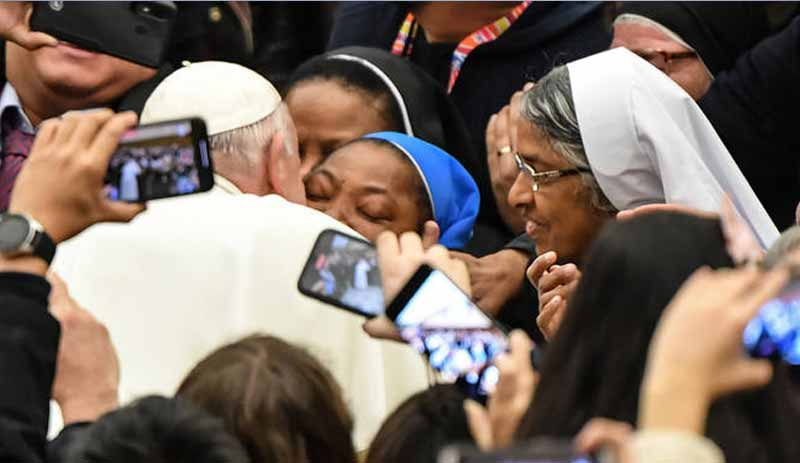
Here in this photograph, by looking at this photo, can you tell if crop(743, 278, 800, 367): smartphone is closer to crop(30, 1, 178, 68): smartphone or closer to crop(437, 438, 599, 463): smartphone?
crop(437, 438, 599, 463): smartphone

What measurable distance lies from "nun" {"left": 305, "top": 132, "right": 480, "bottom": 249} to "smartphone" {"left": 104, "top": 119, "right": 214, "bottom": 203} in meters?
1.86

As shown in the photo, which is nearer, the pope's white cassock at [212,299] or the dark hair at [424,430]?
the dark hair at [424,430]


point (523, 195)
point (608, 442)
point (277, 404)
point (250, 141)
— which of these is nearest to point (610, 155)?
point (523, 195)

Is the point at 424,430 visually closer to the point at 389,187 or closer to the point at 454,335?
the point at 454,335

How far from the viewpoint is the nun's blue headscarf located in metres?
5.76

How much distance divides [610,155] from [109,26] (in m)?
1.49

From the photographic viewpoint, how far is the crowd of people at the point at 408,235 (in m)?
2.95

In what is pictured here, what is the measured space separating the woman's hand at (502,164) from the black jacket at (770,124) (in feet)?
1.85

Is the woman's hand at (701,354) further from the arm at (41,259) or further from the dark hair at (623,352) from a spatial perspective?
the arm at (41,259)

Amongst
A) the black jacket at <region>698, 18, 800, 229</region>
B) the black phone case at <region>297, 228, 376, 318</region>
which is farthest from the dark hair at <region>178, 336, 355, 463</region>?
the black jacket at <region>698, 18, 800, 229</region>

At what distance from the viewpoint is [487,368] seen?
3.44 m

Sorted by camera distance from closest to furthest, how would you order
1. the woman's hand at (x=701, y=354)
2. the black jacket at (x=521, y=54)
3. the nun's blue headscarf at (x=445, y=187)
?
the woman's hand at (x=701, y=354) < the nun's blue headscarf at (x=445, y=187) < the black jacket at (x=521, y=54)

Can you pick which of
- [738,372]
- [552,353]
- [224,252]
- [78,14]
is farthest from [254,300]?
[738,372]

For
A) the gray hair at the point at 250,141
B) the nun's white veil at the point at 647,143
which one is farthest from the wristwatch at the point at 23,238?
the nun's white veil at the point at 647,143
